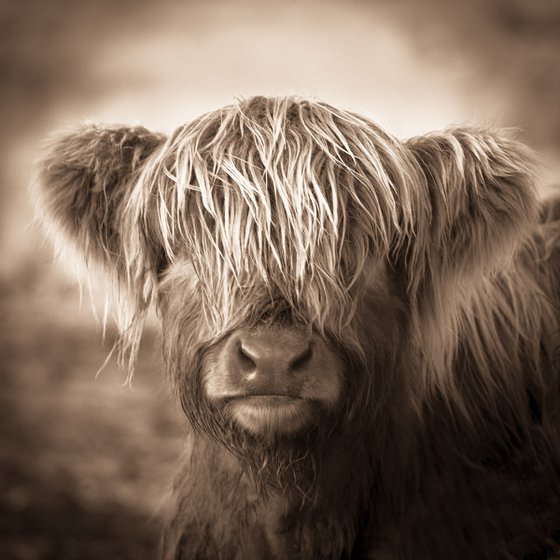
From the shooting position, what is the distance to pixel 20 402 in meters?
5.43

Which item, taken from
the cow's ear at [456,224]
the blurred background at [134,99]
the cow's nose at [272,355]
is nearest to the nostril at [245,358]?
the cow's nose at [272,355]

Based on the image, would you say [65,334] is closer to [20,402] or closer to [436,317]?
[20,402]

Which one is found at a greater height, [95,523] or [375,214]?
[375,214]

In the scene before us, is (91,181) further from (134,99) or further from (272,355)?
Result: (134,99)

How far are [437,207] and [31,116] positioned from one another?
6965 mm

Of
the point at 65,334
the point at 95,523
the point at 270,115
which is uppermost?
the point at 270,115

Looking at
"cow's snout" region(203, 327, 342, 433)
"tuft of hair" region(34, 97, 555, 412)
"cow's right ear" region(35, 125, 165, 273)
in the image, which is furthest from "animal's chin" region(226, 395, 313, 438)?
"cow's right ear" region(35, 125, 165, 273)

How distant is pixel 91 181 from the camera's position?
2.07m

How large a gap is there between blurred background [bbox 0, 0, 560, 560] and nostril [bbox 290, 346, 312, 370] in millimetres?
2585

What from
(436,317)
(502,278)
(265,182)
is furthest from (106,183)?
(502,278)

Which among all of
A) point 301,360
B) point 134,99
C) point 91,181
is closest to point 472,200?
Result: point 301,360

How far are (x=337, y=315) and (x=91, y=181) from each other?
0.78 metres

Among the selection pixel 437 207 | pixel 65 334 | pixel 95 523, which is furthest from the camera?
pixel 65 334

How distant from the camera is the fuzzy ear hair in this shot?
1923 mm
